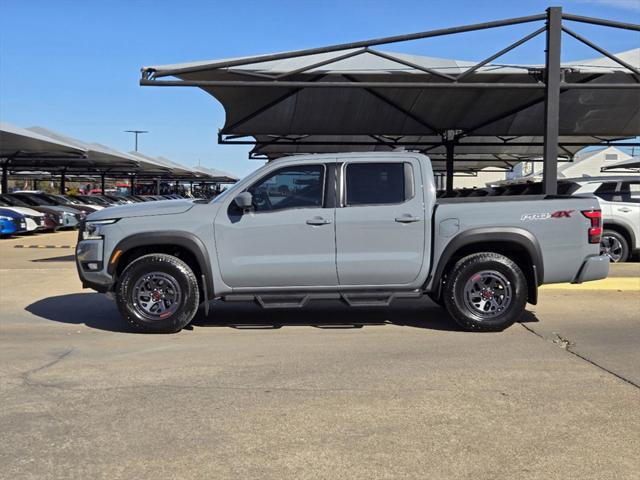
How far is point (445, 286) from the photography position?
285 inches

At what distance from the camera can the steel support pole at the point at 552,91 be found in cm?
1030

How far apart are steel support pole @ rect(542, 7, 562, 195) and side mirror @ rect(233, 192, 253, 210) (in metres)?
5.81

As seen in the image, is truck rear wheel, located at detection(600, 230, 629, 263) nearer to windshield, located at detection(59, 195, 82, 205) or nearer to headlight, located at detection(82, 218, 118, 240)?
headlight, located at detection(82, 218, 118, 240)

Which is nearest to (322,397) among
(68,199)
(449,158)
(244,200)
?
(244,200)

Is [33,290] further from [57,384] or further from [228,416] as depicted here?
[228,416]

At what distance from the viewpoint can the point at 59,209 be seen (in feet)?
85.7

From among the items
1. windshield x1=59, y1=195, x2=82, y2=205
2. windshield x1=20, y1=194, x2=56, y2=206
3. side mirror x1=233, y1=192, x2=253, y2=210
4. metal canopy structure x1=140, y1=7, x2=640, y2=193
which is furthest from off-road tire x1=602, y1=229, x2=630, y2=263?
windshield x1=59, y1=195, x2=82, y2=205

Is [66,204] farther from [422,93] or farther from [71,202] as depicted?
[422,93]

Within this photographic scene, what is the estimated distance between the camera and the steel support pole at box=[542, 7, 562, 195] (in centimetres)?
1030

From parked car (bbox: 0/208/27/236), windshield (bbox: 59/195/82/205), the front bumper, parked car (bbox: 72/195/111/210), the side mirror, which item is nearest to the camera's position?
the side mirror

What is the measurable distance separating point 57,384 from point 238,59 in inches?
292

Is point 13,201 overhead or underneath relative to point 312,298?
overhead

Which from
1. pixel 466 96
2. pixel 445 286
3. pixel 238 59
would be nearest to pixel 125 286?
pixel 445 286

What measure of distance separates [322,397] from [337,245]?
7.86 feet
